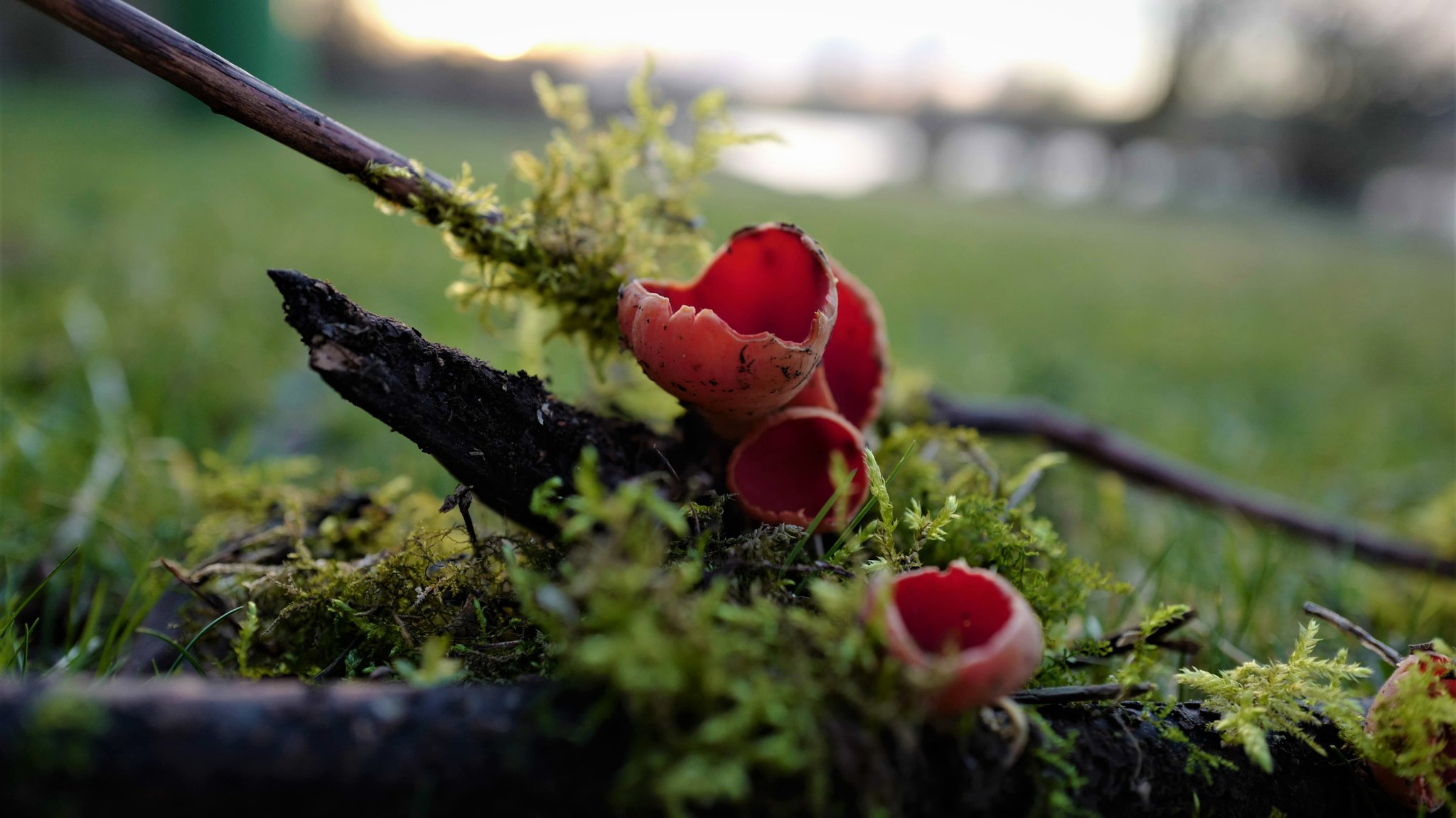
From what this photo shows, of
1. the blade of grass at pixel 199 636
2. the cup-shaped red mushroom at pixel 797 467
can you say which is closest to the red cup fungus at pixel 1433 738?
the cup-shaped red mushroom at pixel 797 467

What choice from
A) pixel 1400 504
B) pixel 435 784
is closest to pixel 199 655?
pixel 435 784

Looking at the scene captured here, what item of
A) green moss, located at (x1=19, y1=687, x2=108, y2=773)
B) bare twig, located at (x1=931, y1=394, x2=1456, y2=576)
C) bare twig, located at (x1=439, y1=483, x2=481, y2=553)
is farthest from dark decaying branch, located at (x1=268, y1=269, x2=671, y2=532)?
bare twig, located at (x1=931, y1=394, x2=1456, y2=576)

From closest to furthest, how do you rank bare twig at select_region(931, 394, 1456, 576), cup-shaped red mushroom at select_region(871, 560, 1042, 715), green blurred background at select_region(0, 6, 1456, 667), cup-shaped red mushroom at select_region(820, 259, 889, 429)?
1. cup-shaped red mushroom at select_region(871, 560, 1042, 715)
2. cup-shaped red mushroom at select_region(820, 259, 889, 429)
3. green blurred background at select_region(0, 6, 1456, 667)
4. bare twig at select_region(931, 394, 1456, 576)

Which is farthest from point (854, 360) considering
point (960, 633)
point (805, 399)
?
point (960, 633)

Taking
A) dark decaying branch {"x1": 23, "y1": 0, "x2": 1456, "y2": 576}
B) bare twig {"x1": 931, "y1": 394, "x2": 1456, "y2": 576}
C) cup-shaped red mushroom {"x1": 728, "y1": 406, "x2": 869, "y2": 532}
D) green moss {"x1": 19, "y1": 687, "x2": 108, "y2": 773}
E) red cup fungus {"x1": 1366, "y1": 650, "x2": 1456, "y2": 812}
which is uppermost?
dark decaying branch {"x1": 23, "y1": 0, "x2": 1456, "y2": 576}

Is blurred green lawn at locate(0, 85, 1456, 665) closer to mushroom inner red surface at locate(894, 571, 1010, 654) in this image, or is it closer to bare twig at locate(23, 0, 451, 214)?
bare twig at locate(23, 0, 451, 214)

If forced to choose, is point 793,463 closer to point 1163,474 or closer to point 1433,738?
point 1433,738

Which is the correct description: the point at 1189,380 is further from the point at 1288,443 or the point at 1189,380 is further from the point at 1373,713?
the point at 1373,713
